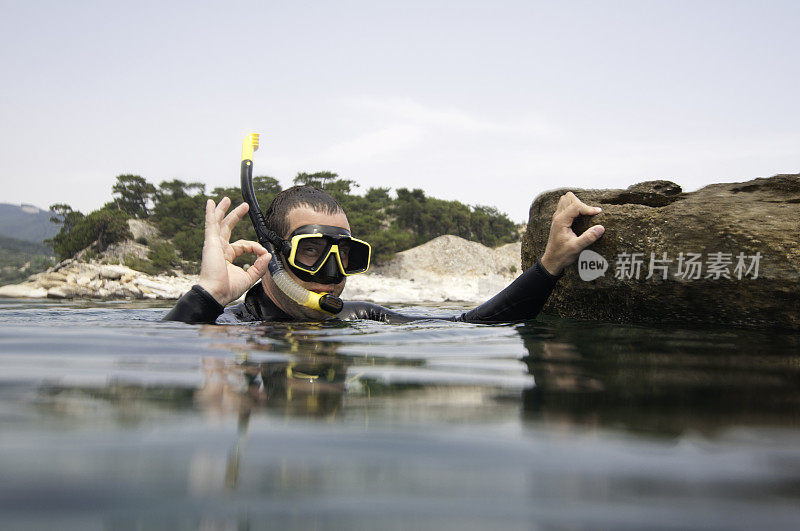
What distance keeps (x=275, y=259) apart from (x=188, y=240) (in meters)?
22.7

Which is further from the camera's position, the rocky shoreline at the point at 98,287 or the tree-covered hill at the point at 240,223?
the tree-covered hill at the point at 240,223

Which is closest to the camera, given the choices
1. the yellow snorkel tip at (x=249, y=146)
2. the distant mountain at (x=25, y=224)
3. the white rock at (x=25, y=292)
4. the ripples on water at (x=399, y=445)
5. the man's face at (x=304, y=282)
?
the ripples on water at (x=399, y=445)

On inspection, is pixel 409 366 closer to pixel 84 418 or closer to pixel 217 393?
pixel 217 393

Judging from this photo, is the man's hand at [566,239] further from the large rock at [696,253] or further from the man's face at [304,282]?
the man's face at [304,282]

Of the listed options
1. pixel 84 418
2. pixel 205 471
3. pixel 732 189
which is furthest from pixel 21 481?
pixel 732 189

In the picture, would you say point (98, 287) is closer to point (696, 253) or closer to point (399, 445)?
point (696, 253)

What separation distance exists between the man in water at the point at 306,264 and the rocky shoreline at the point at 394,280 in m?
13.1

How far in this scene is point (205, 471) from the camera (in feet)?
2.32

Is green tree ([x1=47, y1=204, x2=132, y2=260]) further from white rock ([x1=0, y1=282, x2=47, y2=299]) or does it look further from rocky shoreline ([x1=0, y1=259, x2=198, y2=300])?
white rock ([x1=0, y1=282, x2=47, y2=299])

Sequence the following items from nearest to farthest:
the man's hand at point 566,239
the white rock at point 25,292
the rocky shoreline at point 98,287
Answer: the man's hand at point 566,239
the white rock at point 25,292
the rocky shoreline at point 98,287

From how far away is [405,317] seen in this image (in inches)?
156

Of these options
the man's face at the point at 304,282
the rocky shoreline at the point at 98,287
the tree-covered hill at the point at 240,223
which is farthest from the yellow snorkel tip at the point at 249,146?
the tree-covered hill at the point at 240,223

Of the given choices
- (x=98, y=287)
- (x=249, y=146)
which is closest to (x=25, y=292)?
(x=98, y=287)

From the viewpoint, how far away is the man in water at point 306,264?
3.26 m
